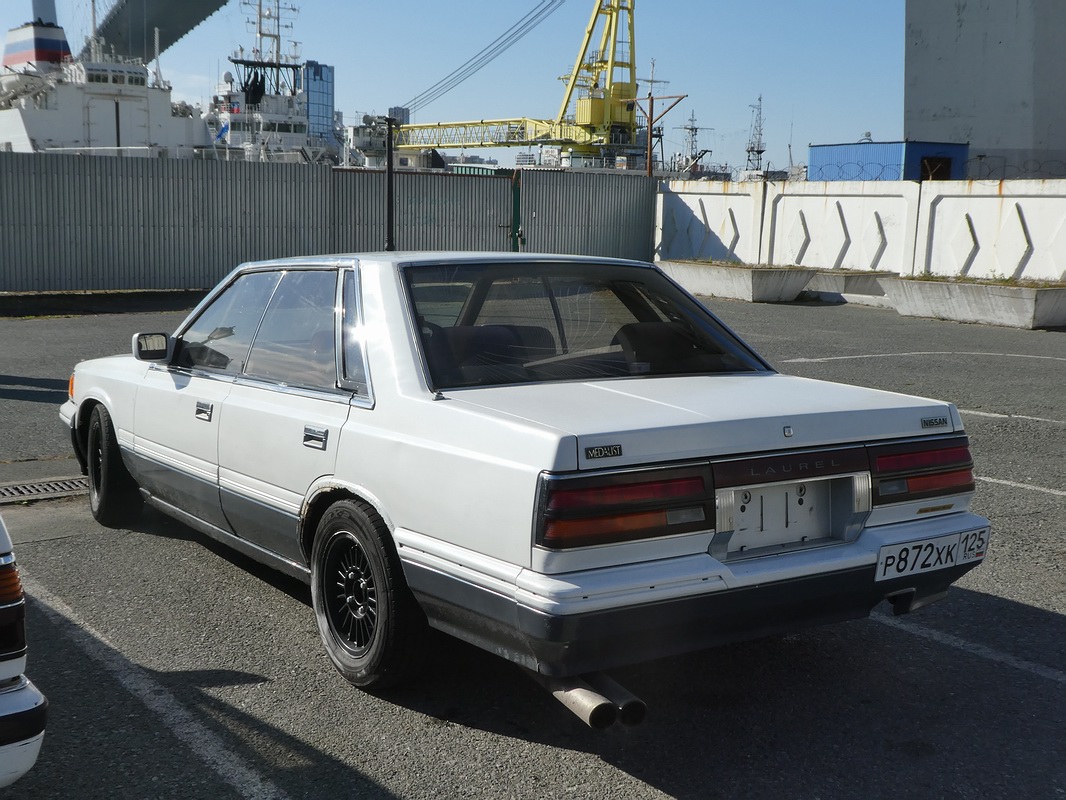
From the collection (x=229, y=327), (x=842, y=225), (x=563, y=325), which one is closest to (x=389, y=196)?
(x=842, y=225)

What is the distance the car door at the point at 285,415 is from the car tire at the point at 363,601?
20 cm

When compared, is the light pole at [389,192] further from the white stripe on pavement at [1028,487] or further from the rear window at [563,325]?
the rear window at [563,325]

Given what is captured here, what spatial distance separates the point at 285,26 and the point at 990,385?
189 feet

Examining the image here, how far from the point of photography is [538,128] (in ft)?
244

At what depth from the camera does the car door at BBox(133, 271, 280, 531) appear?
4.60m

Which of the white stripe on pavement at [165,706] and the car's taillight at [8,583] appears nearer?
the car's taillight at [8,583]

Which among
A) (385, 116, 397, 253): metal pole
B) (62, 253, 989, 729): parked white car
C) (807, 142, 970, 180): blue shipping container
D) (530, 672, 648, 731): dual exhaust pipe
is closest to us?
(530, 672, 648, 731): dual exhaust pipe

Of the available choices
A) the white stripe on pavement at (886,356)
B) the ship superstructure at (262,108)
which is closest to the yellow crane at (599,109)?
the ship superstructure at (262,108)

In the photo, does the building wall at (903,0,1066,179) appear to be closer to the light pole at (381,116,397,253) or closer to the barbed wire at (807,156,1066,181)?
the barbed wire at (807,156,1066,181)

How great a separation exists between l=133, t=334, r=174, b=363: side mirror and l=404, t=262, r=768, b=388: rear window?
63.9 inches

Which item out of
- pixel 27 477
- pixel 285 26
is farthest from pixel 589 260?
pixel 285 26

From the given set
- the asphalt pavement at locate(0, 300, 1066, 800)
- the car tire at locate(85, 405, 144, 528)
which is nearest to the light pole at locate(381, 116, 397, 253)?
the car tire at locate(85, 405, 144, 528)

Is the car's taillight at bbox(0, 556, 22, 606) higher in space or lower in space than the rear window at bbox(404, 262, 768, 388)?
lower

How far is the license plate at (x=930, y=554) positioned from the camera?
3.44 m
